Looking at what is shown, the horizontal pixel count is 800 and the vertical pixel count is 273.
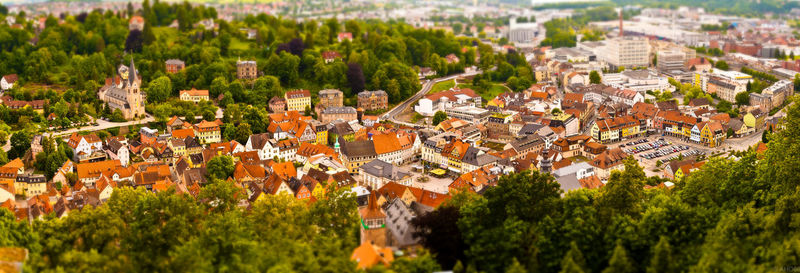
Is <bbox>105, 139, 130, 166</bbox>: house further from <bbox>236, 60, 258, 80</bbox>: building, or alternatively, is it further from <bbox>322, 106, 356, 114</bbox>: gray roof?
<bbox>236, 60, 258, 80</bbox>: building

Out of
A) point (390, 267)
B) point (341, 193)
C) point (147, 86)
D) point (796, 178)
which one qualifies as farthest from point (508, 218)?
point (147, 86)

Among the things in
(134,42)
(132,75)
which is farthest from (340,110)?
(134,42)

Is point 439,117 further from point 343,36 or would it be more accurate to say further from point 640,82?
point 343,36

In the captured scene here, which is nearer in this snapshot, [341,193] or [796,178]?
[796,178]

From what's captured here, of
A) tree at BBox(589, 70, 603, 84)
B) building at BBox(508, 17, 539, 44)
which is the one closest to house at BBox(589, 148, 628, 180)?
tree at BBox(589, 70, 603, 84)

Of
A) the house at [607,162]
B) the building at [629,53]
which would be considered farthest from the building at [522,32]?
the house at [607,162]

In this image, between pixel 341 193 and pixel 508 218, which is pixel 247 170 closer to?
pixel 341 193

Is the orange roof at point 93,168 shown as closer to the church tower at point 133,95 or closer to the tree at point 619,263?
the church tower at point 133,95
